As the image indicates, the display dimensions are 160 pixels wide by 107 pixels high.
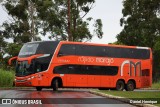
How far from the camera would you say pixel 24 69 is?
3450 centimetres

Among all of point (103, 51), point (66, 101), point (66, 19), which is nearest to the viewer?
point (66, 101)

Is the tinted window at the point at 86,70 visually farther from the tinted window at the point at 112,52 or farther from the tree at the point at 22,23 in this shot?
the tree at the point at 22,23

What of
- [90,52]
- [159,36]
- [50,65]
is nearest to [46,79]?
[50,65]

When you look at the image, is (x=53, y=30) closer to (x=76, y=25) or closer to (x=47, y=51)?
(x=76, y=25)

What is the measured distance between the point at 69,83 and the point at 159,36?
2870cm

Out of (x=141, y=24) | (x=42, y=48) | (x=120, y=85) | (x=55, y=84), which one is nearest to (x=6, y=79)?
(x=55, y=84)

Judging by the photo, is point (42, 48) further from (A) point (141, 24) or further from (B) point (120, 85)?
(A) point (141, 24)

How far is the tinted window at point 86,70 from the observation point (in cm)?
3469

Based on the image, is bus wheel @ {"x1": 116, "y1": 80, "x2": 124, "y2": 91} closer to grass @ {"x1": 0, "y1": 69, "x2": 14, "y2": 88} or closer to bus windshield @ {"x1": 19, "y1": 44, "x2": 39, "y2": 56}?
bus windshield @ {"x1": 19, "y1": 44, "x2": 39, "y2": 56}

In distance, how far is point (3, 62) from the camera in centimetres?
6031

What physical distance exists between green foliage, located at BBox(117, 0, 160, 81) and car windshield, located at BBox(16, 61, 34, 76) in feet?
88.1

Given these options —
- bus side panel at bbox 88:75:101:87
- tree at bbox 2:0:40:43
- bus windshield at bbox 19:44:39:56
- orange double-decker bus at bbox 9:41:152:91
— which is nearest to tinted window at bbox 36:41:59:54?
orange double-decker bus at bbox 9:41:152:91

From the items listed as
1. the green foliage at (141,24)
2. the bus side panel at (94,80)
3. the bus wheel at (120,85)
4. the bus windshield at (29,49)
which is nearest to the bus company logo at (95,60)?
the bus side panel at (94,80)

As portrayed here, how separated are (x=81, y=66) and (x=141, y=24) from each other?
2869 cm
